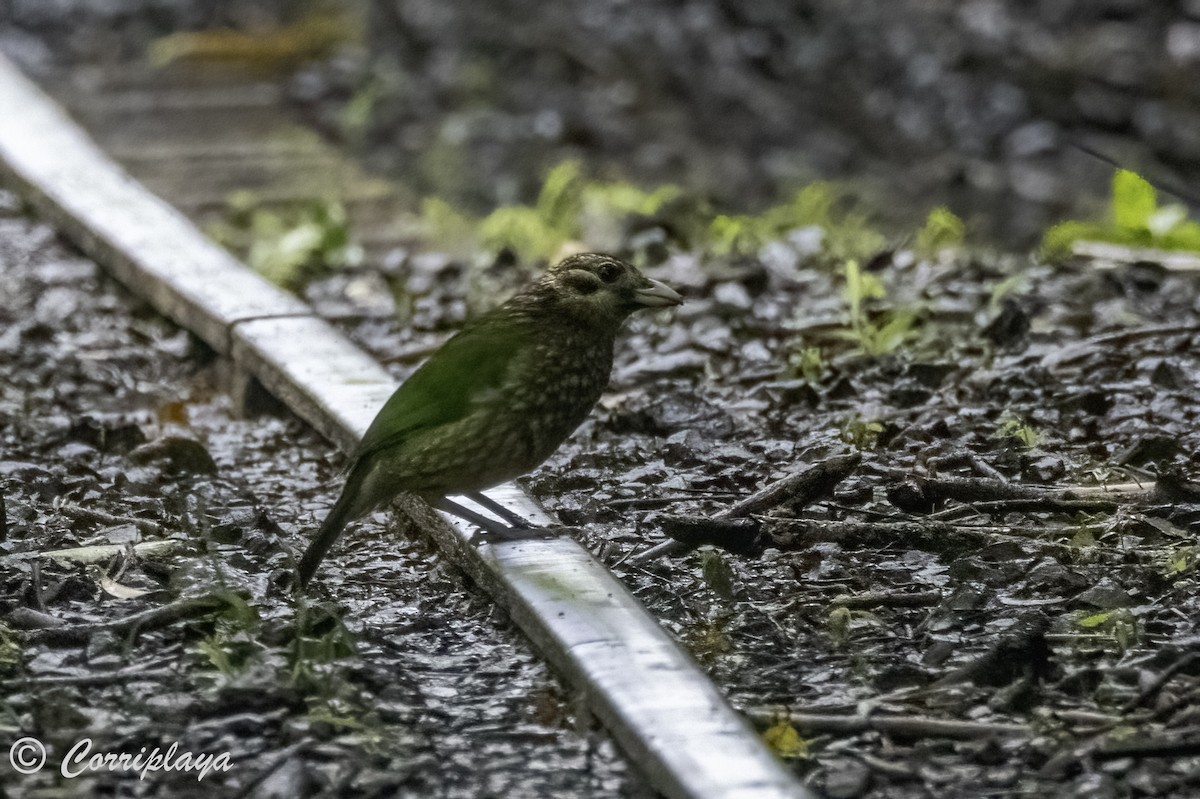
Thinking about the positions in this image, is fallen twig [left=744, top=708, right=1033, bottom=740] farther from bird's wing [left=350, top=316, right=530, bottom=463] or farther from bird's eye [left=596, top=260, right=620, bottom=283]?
bird's eye [left=596, top=260, right=620, bottom=283]

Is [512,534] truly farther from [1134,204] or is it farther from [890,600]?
[1134,204]

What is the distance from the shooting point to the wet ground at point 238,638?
114 inches

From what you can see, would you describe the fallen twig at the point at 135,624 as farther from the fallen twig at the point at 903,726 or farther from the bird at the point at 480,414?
the fallen twig at the point at 903,726

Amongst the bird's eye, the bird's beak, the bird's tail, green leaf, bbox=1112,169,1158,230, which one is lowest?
the bird's tail

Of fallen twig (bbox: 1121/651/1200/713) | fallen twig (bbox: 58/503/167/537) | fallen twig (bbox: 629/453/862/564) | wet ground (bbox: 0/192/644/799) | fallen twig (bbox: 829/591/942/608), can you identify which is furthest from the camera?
fallen twig (bbox: 58/503/167/537)

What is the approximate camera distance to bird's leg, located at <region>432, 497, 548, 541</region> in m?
3.71

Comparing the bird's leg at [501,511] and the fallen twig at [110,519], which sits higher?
the bird's leg at [501,511]

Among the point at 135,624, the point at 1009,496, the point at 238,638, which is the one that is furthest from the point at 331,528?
the point at 1009,496

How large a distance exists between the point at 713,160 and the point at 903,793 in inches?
249

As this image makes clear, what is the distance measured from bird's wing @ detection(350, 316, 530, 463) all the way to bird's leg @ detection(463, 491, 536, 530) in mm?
227

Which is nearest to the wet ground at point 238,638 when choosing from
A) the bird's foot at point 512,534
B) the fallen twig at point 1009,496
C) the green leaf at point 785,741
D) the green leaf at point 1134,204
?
the bird's foot at point 512,534

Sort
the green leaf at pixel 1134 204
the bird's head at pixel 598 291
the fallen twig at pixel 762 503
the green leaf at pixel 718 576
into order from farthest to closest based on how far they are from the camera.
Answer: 1. the green leaf at pixel 1134 204
2. the bird's head at pixel 598 291
3. the fallen twig at pixel 762 503
4. the green leaf at pixel 718 576

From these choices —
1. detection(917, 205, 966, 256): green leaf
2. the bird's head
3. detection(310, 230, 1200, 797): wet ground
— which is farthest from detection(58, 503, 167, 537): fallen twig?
detection(917, 205, 966, 256): green leaf

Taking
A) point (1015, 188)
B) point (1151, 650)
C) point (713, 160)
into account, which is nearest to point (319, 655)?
point (1151, 650)
